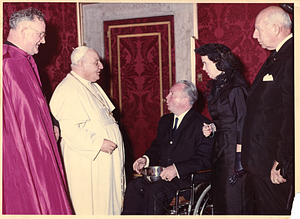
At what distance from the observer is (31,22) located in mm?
2400

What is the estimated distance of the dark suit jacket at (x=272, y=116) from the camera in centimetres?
234

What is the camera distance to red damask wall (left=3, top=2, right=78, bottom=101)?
251 cm

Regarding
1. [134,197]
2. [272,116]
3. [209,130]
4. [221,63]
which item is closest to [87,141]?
[134,197]

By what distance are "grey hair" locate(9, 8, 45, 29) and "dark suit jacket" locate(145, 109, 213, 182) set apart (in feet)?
4.39

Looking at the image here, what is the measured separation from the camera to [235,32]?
2756 mm

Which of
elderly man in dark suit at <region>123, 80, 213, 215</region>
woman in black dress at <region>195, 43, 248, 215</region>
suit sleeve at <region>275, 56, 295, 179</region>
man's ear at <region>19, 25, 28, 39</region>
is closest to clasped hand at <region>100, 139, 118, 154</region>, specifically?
elderly man in dark suit at <region>123, 80, 213, 215</region>

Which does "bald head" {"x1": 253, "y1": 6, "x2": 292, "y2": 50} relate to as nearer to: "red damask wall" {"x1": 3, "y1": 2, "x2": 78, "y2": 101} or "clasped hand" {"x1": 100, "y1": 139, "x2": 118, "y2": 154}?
"clasped hand" {"x1": 100, "y1": 139, "x2": 118, "y2": 154}

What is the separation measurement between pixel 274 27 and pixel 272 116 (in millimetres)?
679

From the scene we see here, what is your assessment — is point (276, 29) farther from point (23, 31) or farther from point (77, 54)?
point (23, 31)

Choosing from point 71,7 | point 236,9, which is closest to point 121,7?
point 71,7

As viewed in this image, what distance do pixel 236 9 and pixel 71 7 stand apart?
1414 millimetres

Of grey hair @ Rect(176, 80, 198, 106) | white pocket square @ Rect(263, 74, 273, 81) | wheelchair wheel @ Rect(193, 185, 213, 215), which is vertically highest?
white pocket square @ Rect(263, 74, 273, 81)

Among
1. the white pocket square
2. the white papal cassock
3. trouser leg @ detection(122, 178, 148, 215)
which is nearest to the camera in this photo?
the white pocket square

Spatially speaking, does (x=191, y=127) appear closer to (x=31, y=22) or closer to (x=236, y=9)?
(x=236, y=9)
